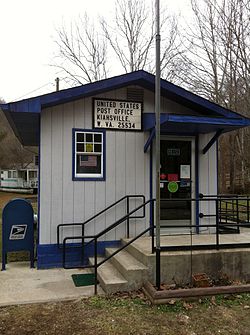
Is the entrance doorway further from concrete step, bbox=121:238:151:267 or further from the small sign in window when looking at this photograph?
concrete step, bbox=121:238:151:267

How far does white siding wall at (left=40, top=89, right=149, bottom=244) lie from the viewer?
6.59 meters

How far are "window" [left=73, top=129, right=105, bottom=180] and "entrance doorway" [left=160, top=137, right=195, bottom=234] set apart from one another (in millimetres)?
1344

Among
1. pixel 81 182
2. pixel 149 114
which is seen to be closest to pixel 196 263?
pixel 81 182

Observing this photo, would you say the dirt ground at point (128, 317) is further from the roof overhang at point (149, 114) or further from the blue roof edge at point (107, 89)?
the blue roof edge at point (107, 89)

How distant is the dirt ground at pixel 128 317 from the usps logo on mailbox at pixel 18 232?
2079 mm

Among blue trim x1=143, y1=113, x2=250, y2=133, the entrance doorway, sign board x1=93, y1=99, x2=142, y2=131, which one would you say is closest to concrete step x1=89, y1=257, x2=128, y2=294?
the entrance doorway

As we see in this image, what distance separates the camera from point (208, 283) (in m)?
5.12

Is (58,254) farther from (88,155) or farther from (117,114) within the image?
(117,114)

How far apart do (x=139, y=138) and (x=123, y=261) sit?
2.76 m

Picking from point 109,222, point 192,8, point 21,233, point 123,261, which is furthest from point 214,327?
point 192,8

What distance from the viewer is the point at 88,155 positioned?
6.88 metres

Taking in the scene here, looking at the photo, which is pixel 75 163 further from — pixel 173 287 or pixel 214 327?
pixel 214 327

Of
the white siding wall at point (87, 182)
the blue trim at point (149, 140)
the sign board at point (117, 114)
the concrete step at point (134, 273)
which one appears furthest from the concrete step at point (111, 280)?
the sign board at point (117, 114)

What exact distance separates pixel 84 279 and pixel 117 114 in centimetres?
342
